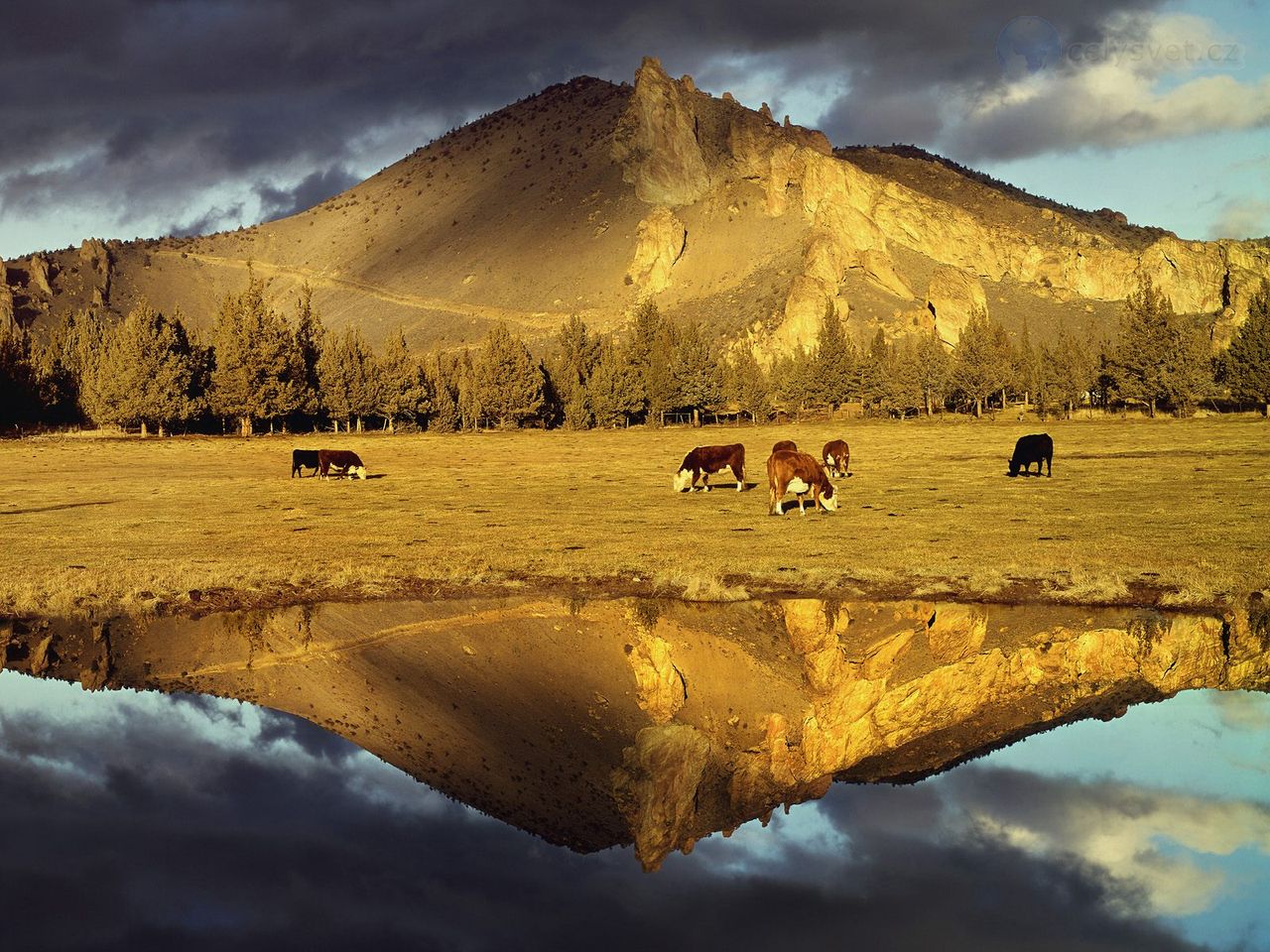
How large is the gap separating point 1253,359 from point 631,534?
11001 cm

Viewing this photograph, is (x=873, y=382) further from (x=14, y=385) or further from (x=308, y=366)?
(x=14, y=385)

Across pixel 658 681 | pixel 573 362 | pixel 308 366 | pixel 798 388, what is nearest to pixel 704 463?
pixel 658 681

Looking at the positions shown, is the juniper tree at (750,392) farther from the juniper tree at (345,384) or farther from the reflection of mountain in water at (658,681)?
the reflection of mountain in water at (658,681)

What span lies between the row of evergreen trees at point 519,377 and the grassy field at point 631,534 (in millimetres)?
43311

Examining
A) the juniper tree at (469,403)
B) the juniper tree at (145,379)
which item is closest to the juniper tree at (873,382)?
the juniper tree at (469,403)

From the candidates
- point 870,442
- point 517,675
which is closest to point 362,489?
point 517,675

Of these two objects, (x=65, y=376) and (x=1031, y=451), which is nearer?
(x=1031, y=451)

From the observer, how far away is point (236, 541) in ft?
99.7

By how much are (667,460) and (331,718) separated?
55.7 metres

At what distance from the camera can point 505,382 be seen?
128125 millimetres

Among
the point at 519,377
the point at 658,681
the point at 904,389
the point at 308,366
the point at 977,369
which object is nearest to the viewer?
the point at 658,681

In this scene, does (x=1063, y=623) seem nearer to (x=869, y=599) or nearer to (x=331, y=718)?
(x=869, y=599)

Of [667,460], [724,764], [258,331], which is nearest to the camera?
[724,764]

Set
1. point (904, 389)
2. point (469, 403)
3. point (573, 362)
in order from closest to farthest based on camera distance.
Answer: point (469, 403)
point (573, 362)
point (904, 389)
